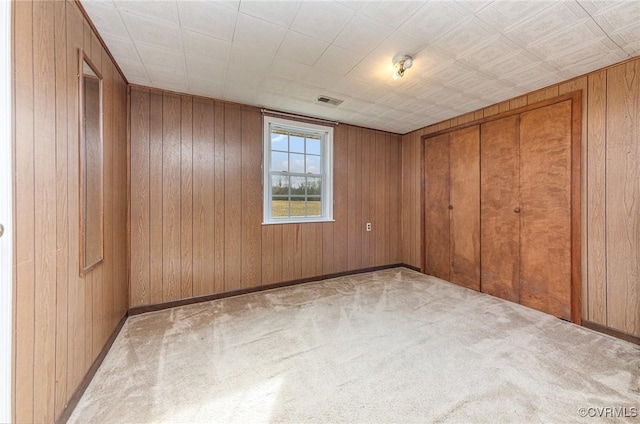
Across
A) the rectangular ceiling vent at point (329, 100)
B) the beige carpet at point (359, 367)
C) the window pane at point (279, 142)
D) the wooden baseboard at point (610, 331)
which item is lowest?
the beige carpet at point (359, 367)

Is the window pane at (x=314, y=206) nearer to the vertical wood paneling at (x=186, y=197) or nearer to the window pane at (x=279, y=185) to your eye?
the window pane at (x=279, y=185)

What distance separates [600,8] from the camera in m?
1.63

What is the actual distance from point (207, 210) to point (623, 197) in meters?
4.11

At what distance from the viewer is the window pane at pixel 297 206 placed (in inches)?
148

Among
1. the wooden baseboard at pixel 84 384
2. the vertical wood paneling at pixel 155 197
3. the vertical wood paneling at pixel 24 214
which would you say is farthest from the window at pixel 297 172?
the vertical wood paneling at pixel 24 214

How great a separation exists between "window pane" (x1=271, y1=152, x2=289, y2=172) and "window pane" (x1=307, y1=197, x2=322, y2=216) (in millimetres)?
603

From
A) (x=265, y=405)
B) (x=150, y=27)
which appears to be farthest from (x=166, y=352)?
(x=150, y=27)

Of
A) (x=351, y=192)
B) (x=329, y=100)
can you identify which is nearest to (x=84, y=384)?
(x=329, y=100)

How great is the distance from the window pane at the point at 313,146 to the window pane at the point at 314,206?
0.70 metres

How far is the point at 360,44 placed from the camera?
2.02 meters

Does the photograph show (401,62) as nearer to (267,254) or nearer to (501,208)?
(501,208)

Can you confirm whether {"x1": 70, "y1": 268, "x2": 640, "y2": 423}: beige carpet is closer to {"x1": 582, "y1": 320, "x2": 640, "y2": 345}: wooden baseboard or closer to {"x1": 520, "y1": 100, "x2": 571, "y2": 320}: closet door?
{"x1": 582, "y1": 320, "x2": 640, "y2": 345}: wooden baseboard

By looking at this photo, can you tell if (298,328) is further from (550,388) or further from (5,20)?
(5,20)

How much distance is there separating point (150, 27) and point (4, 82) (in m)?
1.16
